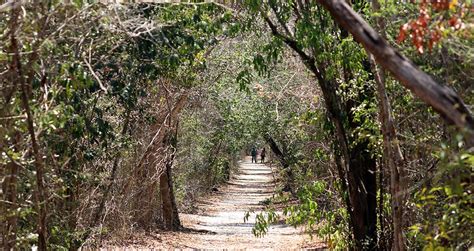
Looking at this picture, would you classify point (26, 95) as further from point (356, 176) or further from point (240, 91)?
point (240, 91)

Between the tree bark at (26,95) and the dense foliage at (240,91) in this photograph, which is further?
the tree bark at (26,95)

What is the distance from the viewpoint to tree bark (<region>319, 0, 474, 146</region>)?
13.6 feet

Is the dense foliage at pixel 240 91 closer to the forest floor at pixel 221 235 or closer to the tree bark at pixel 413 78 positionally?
the tree bark at pixel 413 78

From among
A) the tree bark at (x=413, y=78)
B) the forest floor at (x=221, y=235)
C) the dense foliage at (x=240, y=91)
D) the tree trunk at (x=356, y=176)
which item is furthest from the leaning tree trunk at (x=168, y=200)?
the tree bark at (x=413, y=78)

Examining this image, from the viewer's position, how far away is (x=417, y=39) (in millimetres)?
4766

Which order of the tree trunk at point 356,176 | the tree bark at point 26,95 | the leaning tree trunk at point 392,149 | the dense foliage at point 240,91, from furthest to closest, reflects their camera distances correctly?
the tree trunk at point 356,176 < the leaning tree trunk at point 392,149 < the tree bark at point 26,95 < the dense foliage at point 240,91

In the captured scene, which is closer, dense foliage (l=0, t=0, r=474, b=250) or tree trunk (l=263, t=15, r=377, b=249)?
dense foliage (l=0, t=0, r=474, b=250)

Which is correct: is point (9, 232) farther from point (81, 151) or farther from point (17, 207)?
point (81, 151)

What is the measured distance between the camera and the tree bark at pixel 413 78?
4.15 metres

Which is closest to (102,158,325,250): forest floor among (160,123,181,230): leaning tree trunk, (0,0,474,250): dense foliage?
(160,123,181,230): leaning tree trunk

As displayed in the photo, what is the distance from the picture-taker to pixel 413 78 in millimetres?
4238

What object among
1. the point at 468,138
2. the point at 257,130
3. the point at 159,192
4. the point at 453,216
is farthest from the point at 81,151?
the point at 257,130

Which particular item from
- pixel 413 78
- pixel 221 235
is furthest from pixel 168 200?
pixel 413 78

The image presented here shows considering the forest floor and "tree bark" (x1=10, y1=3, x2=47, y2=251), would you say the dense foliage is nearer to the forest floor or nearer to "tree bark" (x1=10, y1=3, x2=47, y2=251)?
"tree bark" (x1=10, y1=3, x2=47, y2=251)
